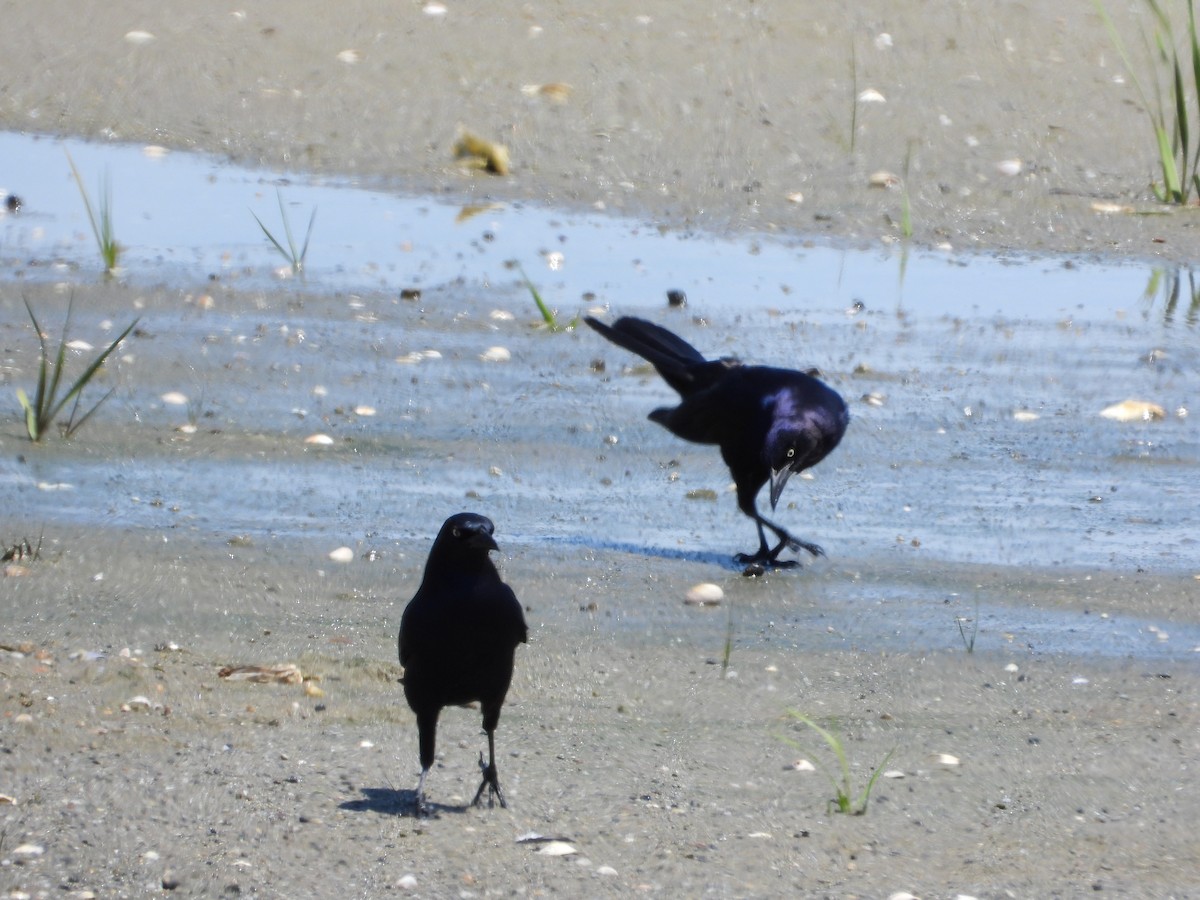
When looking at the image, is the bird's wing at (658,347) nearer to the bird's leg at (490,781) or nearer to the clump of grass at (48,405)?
the clump of grass at (48,405)

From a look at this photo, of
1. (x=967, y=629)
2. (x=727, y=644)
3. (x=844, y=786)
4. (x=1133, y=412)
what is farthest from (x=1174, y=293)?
(x=844, y=786)

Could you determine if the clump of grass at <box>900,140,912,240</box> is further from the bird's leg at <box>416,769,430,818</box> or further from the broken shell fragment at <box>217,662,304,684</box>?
the bird's leg at <box>416,769,430,818</box>

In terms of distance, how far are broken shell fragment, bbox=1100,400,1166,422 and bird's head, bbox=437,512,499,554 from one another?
3.82 metres

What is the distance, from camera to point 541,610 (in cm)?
502

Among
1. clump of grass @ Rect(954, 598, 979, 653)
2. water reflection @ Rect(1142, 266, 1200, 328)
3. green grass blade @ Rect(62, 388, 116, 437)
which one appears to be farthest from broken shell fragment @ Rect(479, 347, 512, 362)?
water reflection @ Rect(1142, 266, 1200, 328)

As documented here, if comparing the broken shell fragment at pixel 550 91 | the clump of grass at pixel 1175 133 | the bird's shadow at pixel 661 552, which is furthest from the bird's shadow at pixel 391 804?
the broken shell fragment at pixel 550 91

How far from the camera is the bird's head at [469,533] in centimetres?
364

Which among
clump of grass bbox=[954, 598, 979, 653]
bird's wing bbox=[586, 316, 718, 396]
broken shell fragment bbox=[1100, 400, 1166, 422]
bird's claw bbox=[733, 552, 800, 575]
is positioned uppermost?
bird's wing bbox=[586, 316, 718, 396]

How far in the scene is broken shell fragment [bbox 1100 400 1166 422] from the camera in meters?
6.91

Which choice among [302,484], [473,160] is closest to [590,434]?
[302,484]

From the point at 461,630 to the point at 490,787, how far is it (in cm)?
36

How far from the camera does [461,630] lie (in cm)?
366

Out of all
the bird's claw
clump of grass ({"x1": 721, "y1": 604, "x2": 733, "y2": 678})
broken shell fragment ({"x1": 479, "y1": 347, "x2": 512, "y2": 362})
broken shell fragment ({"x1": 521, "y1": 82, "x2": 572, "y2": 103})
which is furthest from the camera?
broken shell fragment ({"x1": 521, "y1": 82, "x2": 572, "y2": 103})

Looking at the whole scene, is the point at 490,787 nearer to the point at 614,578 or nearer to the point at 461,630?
the point at 461,630
